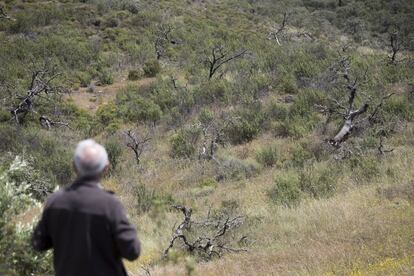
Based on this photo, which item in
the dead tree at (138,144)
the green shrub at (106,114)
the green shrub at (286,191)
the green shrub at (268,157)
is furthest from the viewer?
the green shrub at (106,114)

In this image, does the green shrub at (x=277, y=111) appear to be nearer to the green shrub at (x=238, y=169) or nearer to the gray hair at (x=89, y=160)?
the green shrub at (x=238, y=169)

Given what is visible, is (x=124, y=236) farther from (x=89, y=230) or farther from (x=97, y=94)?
(x=97, y=94)

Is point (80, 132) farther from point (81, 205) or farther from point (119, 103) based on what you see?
point (81, 205)

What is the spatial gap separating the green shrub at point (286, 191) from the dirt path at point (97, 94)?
11335 millimetres

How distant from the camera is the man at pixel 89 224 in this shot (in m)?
3.04

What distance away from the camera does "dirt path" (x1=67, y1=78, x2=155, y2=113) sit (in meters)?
20.4

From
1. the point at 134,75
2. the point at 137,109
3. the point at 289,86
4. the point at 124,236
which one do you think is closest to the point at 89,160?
the point at 124,236

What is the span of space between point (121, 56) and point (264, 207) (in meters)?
18.1

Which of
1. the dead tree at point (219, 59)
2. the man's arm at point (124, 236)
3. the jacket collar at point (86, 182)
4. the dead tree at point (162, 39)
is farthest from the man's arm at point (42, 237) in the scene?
the dead tree at point (162, 39)

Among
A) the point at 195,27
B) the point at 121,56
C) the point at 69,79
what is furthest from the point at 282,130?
the point at 195,27

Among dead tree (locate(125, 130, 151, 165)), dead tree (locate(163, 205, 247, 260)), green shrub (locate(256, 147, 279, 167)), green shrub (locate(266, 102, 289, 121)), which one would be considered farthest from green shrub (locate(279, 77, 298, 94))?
dead tree (locate(163, 205, 247, 260))

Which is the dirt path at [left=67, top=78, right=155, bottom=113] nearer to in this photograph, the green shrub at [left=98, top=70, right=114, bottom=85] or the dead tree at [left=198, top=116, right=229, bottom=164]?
the green shrub at [left=98, top=70, right=114, bottom=85]

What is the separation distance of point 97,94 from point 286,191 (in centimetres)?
1382

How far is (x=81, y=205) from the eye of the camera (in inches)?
120
